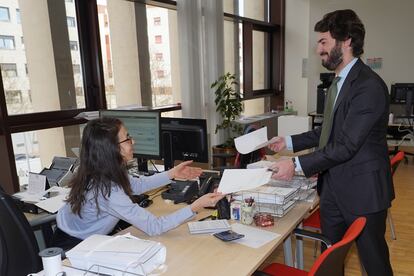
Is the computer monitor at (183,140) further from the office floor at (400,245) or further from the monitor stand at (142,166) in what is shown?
the office floor at (400,245)

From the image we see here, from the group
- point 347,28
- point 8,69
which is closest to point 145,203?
point 347,28

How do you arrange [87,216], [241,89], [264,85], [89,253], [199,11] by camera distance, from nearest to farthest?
[89,253], [87,216], [199,11], [241,89], [264,85]

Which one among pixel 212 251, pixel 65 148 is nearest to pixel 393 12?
pixel 65 148

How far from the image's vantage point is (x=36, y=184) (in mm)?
2354

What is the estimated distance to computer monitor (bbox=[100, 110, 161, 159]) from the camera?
2.48m

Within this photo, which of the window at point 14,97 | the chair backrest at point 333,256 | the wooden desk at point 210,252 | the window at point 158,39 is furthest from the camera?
the window at point 158,39

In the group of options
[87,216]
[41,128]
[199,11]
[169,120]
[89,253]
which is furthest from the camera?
[199,11]

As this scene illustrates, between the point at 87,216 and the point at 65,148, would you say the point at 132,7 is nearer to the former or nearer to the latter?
the point at 65,148

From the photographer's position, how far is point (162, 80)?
449 centimetres

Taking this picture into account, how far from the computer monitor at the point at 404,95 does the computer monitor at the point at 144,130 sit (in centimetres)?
480

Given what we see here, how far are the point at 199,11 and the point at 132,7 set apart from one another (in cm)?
91

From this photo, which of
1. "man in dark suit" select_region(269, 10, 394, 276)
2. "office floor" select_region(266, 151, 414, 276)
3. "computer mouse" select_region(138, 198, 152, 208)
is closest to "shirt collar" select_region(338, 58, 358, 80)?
"man in dark suit" select_region(269, 10, 394, 276)

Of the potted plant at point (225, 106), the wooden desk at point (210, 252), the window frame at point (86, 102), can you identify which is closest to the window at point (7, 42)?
the window frame at point (86, 102)

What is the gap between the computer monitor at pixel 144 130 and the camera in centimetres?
248
